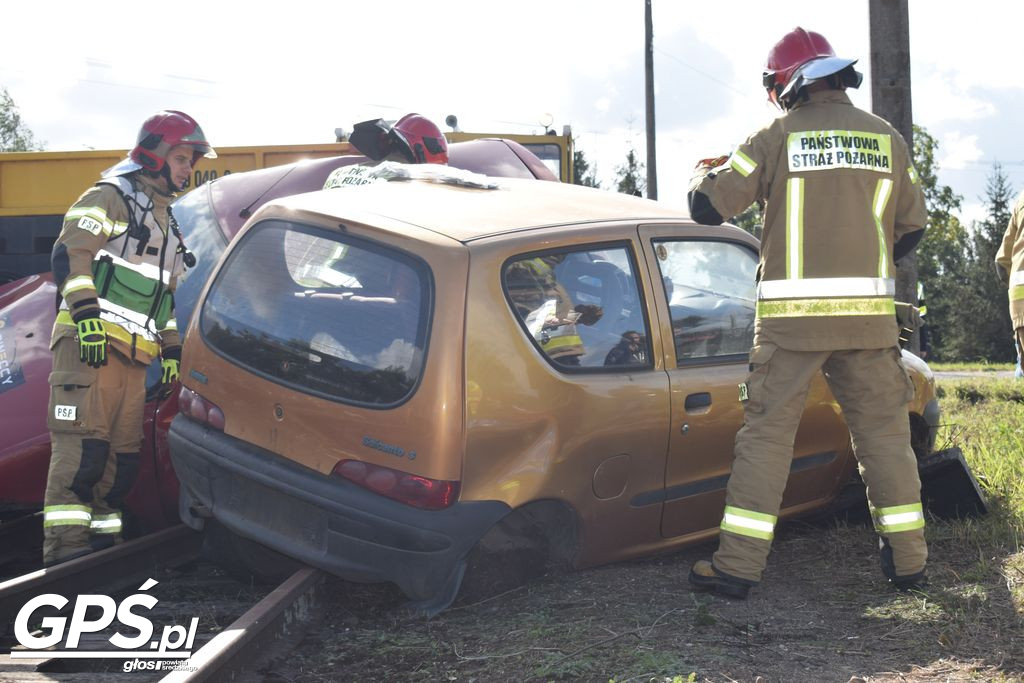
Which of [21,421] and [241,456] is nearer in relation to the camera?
[241,456]

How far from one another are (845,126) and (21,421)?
12.4 feet

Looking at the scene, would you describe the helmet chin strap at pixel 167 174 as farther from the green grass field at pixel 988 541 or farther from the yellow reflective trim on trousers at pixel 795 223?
the green grass field at pixel 988 541

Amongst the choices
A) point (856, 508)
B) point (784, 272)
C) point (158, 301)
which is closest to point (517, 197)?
point (784, 272)

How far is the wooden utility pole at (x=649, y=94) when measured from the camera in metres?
23.5

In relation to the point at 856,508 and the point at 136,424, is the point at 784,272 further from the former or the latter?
the point at 136,424

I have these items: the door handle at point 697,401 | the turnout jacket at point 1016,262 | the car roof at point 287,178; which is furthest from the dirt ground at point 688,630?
the car roof at point 287,178

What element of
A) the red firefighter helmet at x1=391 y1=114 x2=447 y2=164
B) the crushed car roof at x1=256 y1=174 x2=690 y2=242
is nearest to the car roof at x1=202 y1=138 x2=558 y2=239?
the red firefighter helmet at x1=391 y1=114 x2=447 y2=164

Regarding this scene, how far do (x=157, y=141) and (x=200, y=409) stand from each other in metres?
1.61

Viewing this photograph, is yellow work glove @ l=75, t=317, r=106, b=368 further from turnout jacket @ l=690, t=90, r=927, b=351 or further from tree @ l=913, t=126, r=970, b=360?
tree @ l=913, t=126, r=970, b=360

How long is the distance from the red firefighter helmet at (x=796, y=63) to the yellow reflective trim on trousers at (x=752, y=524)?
63.2 inches

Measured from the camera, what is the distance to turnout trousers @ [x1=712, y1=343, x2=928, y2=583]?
4.11 metres

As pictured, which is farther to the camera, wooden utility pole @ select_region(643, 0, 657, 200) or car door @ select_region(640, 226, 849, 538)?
wooden utility pole @ select_region(643, 0, 657, 200)

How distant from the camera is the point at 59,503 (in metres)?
4.74

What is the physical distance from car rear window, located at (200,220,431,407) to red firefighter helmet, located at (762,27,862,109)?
1.66 m
